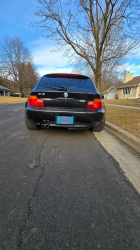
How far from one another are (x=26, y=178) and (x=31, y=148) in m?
1.01

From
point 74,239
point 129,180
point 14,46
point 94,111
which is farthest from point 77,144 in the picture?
point 14,46

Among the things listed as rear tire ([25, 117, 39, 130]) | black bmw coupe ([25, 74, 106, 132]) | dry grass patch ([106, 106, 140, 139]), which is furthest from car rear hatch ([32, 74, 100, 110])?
dry grass patch ([106, 106, 140, 139])

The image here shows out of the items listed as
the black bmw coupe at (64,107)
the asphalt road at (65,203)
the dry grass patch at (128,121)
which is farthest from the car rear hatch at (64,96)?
the dry grass patch at (128,121)

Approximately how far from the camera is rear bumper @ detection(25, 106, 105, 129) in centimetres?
297

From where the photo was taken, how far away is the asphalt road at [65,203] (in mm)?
1020

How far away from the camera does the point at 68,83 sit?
3.36 meters

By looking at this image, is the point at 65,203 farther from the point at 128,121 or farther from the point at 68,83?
the point at 128,121

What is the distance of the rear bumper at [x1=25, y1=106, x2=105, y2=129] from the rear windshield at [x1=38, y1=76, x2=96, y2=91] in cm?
62

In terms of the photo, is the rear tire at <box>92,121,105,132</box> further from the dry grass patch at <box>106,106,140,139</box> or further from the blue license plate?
the blue license plate

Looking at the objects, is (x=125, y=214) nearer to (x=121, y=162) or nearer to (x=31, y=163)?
(x=121, y=162)

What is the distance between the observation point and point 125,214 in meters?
1.25

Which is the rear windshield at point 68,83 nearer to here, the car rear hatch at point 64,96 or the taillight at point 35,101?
the car rear hatch at point 64,96

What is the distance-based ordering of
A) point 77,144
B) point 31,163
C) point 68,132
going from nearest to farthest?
point 31,163 < point 77,144 < point 68,132

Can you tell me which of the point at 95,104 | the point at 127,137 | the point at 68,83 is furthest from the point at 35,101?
the point at 127,137
